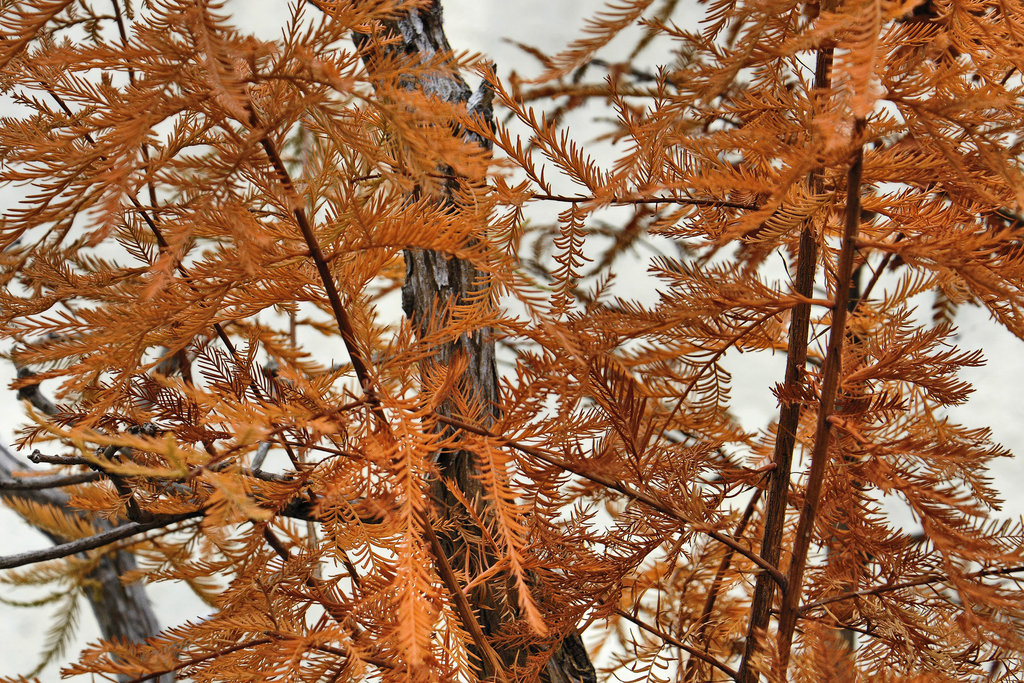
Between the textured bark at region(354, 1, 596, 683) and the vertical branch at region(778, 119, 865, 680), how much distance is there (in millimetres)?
245

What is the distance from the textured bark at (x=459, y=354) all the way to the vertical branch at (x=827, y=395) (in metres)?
0.25

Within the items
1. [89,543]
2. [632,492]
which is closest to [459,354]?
[632,492]

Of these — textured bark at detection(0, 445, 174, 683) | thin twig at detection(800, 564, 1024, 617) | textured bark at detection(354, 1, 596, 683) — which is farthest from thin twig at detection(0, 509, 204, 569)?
textured bark at detection(0, 445, 174, 683)

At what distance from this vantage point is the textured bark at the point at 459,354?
0.76 metres

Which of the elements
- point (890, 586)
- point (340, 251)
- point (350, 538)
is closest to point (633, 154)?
point (340, 251)

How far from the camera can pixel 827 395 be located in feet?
1.73

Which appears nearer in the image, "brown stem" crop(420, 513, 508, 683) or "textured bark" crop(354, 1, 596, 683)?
"brown stem" crop(420, 513, 508, 683)

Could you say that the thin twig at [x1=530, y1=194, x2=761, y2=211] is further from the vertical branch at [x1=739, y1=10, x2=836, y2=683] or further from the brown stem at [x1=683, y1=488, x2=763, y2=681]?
the brown stem at [x1=683, y1=488, x2=763, y2=681]

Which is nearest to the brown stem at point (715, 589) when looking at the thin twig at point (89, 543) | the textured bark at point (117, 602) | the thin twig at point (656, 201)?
the thin twig at point (656, 201)

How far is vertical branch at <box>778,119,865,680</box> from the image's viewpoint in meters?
0.48

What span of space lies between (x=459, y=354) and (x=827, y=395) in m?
0.31

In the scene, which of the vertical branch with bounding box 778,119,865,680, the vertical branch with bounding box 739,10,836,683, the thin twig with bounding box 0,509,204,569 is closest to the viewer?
the vertical branch with bounding box 778,119,865,680

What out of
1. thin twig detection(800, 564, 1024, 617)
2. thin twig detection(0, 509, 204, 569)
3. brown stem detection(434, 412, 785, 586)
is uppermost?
thin twig detection(0, 509, 204, 569)

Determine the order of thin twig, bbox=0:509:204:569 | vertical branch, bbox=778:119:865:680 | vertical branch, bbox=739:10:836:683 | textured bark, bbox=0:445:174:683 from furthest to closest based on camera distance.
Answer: textured bark, bbox=0:445:174:683, thin twig, bbox=0:509:204:569, vertical branch, bbox=739:10:836:683, vertical branch, bbox=778:119:865:680
